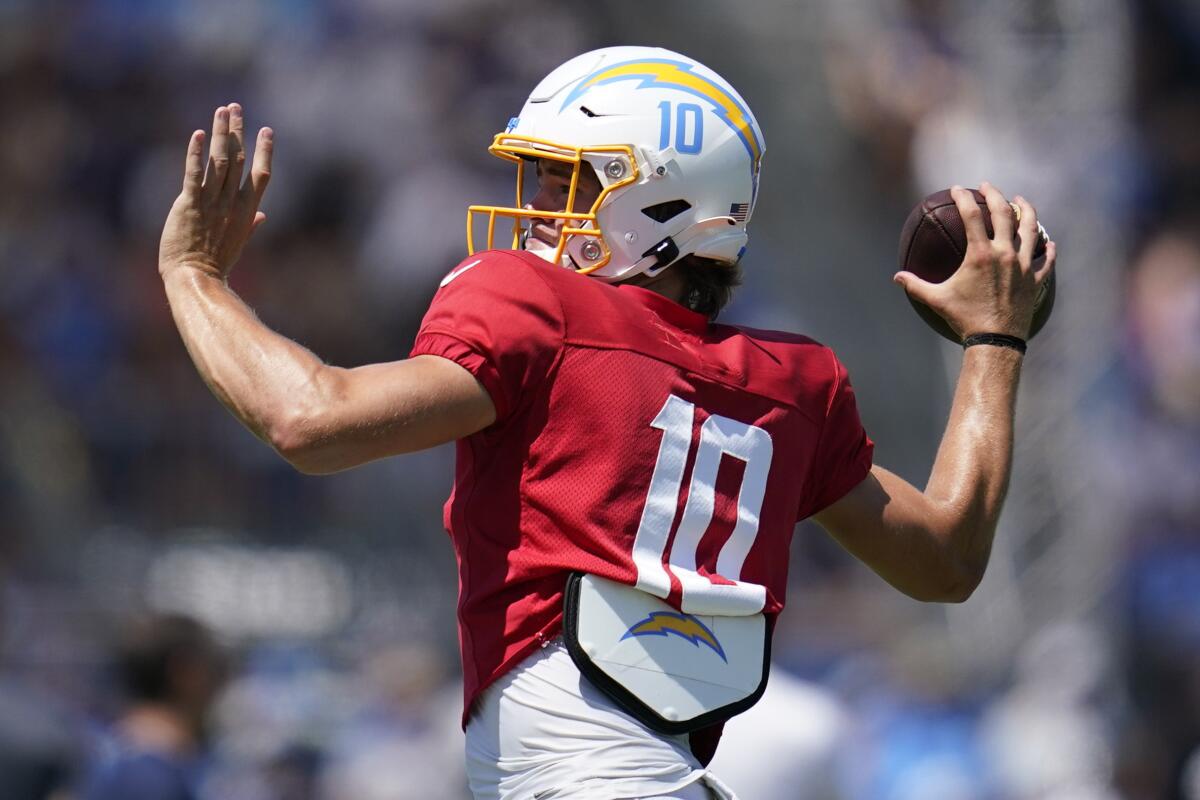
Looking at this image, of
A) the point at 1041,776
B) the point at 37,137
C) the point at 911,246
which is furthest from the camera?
the point at 37,137

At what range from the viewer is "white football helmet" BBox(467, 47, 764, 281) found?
333 centimetres

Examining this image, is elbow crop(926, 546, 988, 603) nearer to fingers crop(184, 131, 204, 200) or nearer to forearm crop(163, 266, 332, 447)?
forearm crop(163, 266, 332, 447)

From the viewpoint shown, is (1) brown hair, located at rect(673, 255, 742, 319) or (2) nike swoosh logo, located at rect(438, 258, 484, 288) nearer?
(2) nike swoosh logo, located at rect(438, 258, 484, 288)

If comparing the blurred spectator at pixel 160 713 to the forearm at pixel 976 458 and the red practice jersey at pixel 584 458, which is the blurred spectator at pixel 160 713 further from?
the forearm at pixel 976 458

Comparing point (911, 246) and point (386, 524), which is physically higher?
point (911, 246)

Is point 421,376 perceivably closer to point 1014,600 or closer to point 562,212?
point 562,212

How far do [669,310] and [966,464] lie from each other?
734mm

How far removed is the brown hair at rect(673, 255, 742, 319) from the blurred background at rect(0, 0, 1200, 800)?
3448 mm

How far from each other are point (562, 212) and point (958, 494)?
3.08 feet

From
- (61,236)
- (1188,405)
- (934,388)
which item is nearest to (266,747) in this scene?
(61,236)

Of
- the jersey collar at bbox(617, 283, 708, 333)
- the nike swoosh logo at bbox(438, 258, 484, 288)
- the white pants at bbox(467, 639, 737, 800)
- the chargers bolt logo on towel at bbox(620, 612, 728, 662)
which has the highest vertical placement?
the nike swoosh logo at bbox(438, 258, 484, 288)

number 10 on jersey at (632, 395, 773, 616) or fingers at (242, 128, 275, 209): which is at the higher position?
fingers at (242, 128, 275, 209)

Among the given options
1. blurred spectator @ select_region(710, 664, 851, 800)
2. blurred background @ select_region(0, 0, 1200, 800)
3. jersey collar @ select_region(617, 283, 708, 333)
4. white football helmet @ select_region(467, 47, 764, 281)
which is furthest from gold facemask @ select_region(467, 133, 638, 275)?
blurred background @ select_region(0, 0, 1200, 800)

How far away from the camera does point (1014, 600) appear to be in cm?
857
